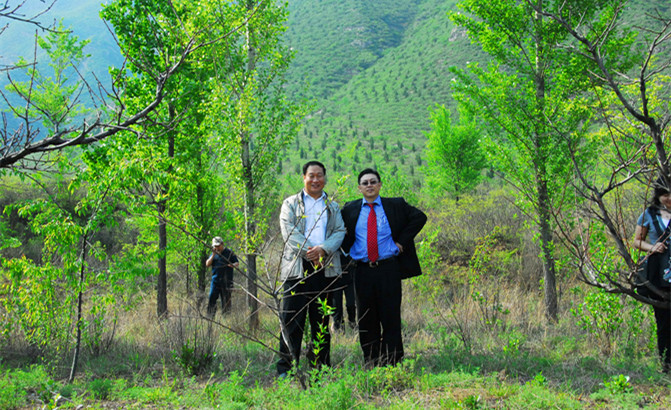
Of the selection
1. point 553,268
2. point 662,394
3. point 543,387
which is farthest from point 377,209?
point 553,268

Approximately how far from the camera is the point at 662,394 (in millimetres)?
3662

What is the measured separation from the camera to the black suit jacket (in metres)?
4.65

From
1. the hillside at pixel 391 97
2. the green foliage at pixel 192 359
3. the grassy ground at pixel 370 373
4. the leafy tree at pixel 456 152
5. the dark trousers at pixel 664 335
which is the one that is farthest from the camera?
the hillside at pixel 391 97

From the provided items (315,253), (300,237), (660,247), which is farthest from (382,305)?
(660,247)

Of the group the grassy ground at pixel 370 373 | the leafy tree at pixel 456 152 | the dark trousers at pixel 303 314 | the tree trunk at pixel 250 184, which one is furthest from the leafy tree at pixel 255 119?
the leafy tree at pixel 456 152

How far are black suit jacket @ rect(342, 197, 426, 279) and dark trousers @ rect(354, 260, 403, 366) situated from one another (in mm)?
184

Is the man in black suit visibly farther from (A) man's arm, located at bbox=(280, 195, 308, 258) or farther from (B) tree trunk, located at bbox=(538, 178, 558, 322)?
(B) tree trunk, located at bbox=(538, 178, 558, 322)

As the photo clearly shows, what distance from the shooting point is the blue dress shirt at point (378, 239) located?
457 cm

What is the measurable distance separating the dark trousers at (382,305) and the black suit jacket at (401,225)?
7.2 inches

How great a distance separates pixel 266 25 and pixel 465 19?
10.8 feet

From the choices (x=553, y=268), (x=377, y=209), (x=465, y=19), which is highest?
(x=465, y=19)

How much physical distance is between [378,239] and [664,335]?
2.93 m

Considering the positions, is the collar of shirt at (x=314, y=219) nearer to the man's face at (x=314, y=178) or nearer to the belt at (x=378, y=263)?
the man's face at (x=314, y=178)

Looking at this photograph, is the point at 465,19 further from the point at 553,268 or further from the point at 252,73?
the point at 553,268
